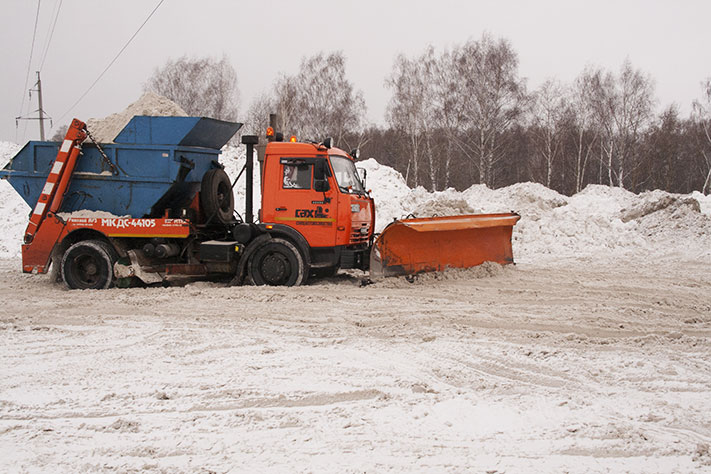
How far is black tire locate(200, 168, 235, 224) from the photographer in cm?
983

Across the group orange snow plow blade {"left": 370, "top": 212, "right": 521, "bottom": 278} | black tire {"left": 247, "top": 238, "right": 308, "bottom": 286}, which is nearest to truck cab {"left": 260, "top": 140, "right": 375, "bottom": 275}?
black tire {"left": 247, "top": 238, "right": 308, "bottom": 286}

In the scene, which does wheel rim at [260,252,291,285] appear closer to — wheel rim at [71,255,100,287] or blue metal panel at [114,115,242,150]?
blue metal panel at [114,115,242,150]

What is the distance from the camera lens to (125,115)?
9.79 m

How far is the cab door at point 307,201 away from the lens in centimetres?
902

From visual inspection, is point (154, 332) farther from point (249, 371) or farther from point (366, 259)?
point (366, 259)

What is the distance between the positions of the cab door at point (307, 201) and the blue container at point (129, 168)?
1718mm

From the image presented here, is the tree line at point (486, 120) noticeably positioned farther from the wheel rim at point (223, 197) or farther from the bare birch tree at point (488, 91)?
the wheel rim at point (223, 197)

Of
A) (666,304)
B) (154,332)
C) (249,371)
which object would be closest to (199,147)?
(154,332)

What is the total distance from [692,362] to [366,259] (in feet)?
17.4

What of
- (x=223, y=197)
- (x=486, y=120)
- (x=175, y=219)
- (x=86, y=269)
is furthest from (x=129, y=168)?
(x=486, y=120)

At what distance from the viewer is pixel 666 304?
25.1ft

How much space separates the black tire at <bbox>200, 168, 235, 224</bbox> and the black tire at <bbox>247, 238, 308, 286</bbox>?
1286 millimetres

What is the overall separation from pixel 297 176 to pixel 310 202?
49cm

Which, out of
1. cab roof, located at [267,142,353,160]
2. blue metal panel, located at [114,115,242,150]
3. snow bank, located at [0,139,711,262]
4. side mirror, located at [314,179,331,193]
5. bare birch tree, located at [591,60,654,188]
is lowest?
snow bank, located at [0,139,711,262]
